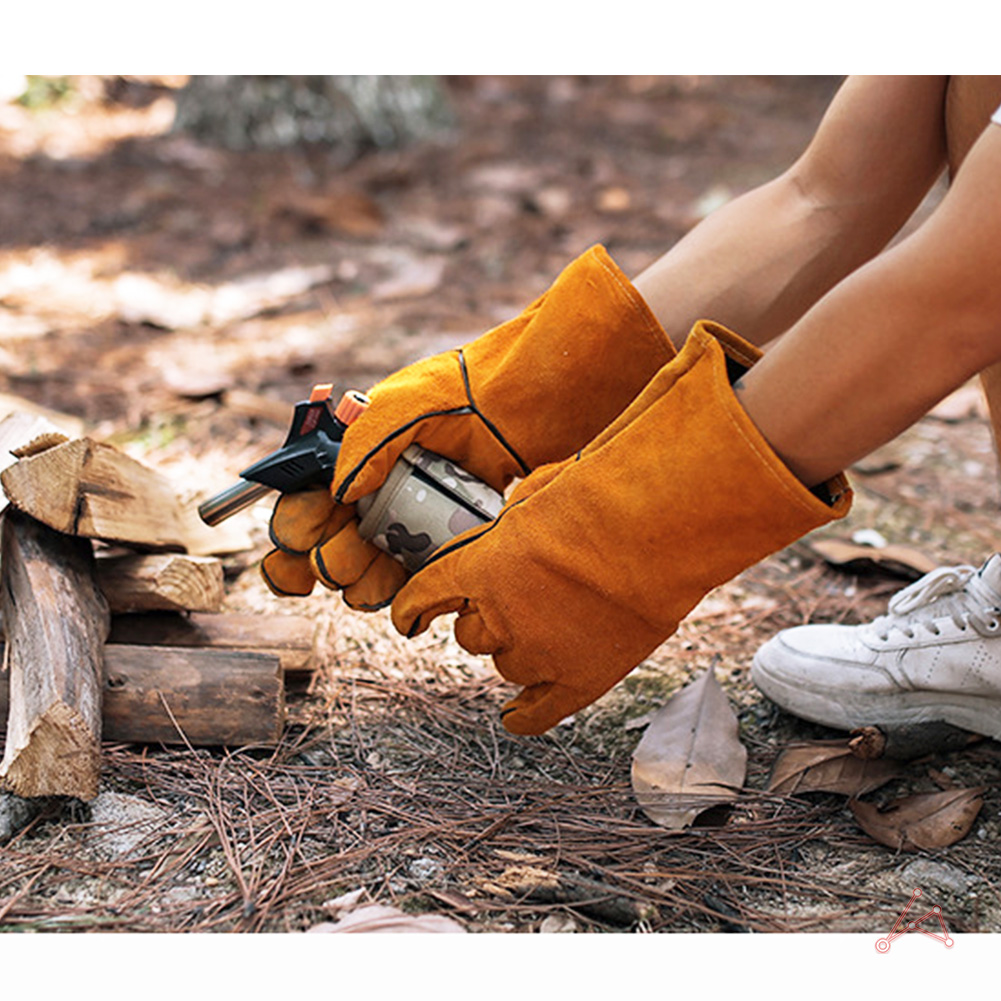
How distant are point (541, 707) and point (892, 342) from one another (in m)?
0.67

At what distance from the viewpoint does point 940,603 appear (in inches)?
64.2

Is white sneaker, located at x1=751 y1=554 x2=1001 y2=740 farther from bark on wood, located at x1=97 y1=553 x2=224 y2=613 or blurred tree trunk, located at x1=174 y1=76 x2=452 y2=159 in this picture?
blurred tree trunk, located at x1=174 y1=76 x2=452 y2=159

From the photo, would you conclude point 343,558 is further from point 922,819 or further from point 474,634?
point 922,819

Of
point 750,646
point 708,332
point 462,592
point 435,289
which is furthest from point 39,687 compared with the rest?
point 435,289

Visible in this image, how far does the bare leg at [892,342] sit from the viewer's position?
3.50 ft

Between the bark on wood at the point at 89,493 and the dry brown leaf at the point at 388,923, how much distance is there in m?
0.69

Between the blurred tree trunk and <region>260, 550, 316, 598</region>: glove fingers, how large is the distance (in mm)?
3543

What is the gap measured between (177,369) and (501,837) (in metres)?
1.86

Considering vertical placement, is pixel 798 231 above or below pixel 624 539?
above

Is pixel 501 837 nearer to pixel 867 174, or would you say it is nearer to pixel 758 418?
pixel 758 418

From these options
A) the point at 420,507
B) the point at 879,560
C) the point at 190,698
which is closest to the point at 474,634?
the point at 420,507

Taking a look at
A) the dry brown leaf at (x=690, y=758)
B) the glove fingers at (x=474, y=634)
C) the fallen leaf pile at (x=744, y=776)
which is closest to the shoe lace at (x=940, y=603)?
the fallen leaf pile at (x=744, y=776)

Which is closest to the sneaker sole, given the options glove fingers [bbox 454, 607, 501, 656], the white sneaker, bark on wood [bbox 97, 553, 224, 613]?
the white sneaker

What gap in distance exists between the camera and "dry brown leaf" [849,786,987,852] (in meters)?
1.40
